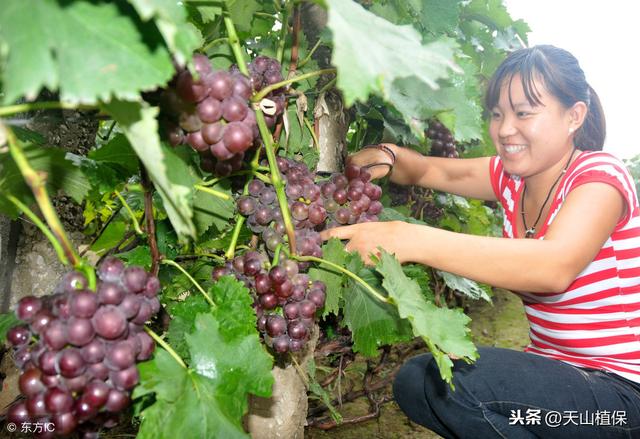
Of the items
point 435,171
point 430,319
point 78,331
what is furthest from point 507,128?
point 78,331

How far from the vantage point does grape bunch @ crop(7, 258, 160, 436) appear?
57 centimetres

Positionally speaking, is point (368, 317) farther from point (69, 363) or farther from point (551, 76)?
point (551, 76)

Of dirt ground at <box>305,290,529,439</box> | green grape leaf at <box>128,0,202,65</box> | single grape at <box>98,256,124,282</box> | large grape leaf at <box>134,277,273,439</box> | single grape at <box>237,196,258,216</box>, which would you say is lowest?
dirt ground at <box>305,290,529,439</box>

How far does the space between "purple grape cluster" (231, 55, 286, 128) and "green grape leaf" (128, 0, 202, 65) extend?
1.12ft

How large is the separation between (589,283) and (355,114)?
0.83 m

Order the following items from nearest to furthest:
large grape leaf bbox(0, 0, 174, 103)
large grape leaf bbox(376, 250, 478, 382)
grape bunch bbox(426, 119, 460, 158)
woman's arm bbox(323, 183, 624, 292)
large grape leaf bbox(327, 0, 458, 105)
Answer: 1. large grape leaf bbox(0, 0, 174, 103)
2. large grape leaf bbox(327, 0, 458, 105)
3. large grape leaf bbox(376, 250, 478, 382)
4. woman's arm bbox(323, 183, 624, 292)
5. grape bunch bbox(426, 119, 460, 158)

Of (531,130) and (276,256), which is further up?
(531,130)

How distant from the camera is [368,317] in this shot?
1.18 metres

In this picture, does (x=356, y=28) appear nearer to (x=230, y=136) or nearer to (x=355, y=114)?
(x=230, y=136)

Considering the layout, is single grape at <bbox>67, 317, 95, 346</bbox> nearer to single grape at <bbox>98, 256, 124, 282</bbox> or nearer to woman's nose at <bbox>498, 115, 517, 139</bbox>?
single grape at <bbox>98, 256, 124, 282</bbox>

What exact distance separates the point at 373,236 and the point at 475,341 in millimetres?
1839

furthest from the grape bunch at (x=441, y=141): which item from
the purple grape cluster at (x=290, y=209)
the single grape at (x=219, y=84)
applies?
the single grape at (x=219, y=84)

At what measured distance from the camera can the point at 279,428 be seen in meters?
1.21

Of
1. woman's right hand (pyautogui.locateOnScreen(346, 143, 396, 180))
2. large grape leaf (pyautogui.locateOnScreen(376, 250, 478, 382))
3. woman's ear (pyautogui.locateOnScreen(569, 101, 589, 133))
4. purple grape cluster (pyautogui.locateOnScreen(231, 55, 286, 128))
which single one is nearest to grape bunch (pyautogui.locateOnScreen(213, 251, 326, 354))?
large grape leaf (pyautogui.locateOnScreen(376, 250, 478, 382))
